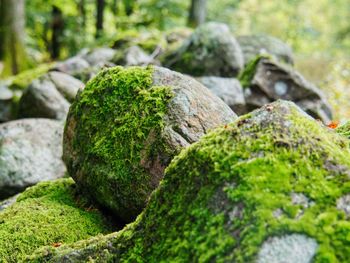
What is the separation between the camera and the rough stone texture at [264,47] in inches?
541

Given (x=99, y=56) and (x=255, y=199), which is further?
(x=99, y=56)

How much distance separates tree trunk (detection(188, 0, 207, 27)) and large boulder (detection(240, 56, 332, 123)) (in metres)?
9.06

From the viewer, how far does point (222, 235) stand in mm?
2549

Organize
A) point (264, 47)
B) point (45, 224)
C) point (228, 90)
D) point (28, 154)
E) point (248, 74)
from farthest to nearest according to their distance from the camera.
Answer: point (264, 47) < point (248, 74) < point (228, 90) < point (28, 154) < point (45, 224)

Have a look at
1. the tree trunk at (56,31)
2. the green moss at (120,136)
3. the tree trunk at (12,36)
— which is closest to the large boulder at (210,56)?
the green moss at (120,136)

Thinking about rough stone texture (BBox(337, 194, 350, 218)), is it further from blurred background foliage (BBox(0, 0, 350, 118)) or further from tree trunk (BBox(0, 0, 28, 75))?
tree trunk (BBox(0, 0, 28, 75))

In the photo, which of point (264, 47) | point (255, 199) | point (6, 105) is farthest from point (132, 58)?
point (255, 199)

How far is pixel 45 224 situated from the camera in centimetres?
439

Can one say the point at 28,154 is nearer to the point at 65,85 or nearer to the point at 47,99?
the point at 47,99

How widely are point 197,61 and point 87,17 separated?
1843 cm

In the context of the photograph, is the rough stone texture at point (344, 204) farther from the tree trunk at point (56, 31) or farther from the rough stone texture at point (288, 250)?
the tree trunk at point (56, 31)

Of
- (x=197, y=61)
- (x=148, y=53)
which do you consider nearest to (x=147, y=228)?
(x=197, y=61)

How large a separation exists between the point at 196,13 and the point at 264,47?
631 centimetres

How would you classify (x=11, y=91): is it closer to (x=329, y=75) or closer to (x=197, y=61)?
(x=197, y=61)
